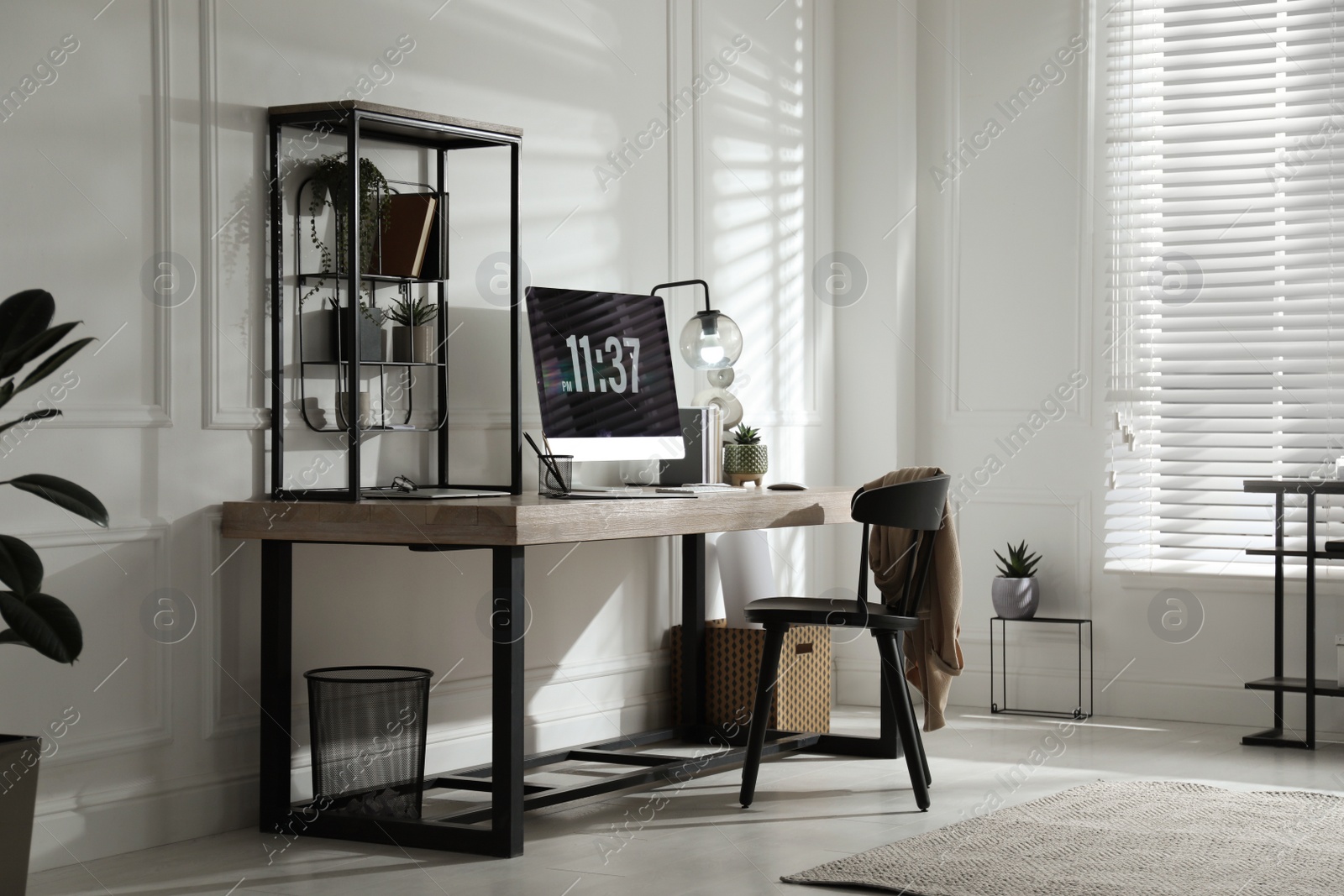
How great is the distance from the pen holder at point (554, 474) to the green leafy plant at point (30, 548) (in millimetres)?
1404

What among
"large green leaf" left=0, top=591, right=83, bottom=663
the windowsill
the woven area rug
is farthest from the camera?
the windowsill

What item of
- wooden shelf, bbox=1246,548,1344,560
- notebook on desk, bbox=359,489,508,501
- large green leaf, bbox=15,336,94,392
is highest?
large green leaf, bbox=15,336,94,392

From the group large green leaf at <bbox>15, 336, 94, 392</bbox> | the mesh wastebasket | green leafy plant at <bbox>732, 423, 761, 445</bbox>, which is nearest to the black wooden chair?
the mesh wastebasket

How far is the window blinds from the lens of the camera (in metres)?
4.96

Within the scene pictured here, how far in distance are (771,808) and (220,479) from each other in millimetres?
1536

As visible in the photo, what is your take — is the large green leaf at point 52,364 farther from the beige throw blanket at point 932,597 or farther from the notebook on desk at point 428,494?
the beige throw blanket at point 932,597

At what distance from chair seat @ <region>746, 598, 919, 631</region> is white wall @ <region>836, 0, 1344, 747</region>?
5.87ft

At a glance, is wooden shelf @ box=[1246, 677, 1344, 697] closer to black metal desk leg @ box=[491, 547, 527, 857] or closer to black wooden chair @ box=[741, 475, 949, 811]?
black wooden chair @ box=[741, 475, 949, 811]

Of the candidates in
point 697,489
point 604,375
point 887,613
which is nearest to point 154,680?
point 604,375

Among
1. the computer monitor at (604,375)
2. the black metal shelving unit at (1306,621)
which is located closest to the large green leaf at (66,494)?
the computer monitor at (604,375)

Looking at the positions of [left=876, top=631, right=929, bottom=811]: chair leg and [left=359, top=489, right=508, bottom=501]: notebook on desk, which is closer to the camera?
[left=359, top=489, right=508, bottom=501]: notebook on desk

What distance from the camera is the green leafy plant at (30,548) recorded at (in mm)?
2416

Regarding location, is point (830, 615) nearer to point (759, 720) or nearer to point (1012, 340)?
point (759, 720)

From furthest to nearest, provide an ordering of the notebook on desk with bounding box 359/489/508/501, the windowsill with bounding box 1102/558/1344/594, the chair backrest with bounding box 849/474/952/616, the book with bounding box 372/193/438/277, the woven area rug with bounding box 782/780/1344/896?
1. the windowsill with bounding box 1102/558/1344/594
2. the book with bounding box 372/193/438/277
3. the chair backrest with bounding box 849/474/952/616
4. the notebook on desk with bounding box 359/489/508/501
5. the woven area rug with bounding box 782/780/1344/896
